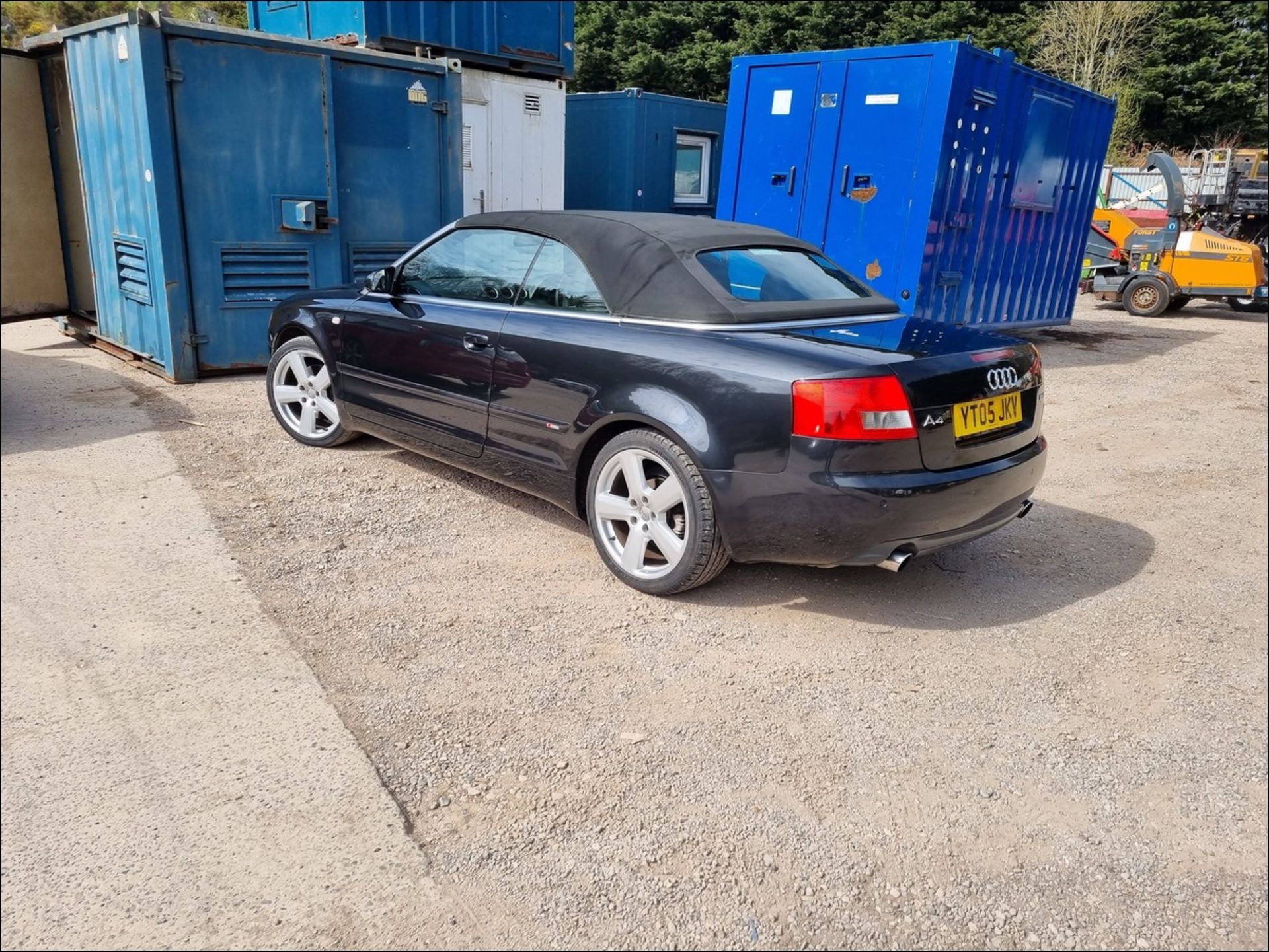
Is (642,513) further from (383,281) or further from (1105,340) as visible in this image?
(1105,340)

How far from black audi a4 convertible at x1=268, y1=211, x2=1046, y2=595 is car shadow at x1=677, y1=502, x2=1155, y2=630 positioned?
1.13 feet

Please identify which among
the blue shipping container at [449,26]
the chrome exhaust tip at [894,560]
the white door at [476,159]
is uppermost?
the blue shipping container at [449,26]

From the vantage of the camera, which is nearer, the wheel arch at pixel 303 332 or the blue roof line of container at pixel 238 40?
the wheel arch at pixel 303 332

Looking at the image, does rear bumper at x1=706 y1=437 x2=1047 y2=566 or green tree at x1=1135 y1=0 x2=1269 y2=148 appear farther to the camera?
green tree at x1=1135 y1=0 x2=1269 y2=148

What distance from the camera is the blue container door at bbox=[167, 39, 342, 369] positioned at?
6859 mm

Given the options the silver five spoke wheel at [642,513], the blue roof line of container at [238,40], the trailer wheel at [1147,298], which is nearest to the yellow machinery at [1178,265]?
the trailer wheel at [1147,298]

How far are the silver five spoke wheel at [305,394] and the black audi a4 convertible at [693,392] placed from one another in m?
0.44

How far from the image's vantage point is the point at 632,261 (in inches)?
157

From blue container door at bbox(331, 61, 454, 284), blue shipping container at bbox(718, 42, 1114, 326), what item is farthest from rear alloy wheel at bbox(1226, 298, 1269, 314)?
blue container door at bbox(331, 61, 454, 284)

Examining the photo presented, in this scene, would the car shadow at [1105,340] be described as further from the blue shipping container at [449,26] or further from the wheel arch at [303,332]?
the wheel arch at [303,332]

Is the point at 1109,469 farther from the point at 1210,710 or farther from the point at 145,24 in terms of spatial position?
the point at 145,24

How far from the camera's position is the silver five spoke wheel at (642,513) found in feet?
12.1

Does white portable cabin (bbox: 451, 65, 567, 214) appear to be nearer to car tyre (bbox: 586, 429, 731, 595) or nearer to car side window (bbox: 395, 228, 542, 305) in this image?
car side window (bbox: 395, 228, 542, 305)

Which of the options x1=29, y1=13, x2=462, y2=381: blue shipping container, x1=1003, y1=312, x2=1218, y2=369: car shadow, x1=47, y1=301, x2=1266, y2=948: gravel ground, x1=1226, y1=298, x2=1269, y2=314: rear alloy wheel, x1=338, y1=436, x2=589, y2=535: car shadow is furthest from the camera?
x1=1226, y1=298, x2=1269, y2=314: rear alloy wheel
